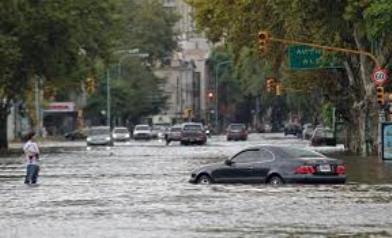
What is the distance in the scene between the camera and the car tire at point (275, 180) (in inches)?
1315

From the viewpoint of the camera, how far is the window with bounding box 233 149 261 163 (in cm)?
3385

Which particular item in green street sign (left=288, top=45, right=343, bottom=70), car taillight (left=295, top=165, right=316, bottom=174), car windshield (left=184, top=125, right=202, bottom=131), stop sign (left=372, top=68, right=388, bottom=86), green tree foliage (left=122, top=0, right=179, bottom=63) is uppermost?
green tree foliage (left=122, top=0, right=179, bottom=63)

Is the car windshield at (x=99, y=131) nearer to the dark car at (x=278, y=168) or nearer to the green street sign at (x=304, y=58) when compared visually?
the green street sign at (x=304, y=58)

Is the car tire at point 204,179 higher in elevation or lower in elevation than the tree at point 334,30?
lower

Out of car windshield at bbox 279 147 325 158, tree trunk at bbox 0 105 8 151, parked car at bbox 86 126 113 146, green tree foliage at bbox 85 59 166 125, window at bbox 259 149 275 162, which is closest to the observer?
car windshield at bbox 279 147 325 158

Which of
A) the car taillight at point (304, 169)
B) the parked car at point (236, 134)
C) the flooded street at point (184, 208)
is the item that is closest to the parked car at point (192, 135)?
the parked car at point (236, 134)

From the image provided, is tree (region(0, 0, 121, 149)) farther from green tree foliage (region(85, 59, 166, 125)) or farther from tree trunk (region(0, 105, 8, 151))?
green tree foliage (region(85, 59, 166, 125))

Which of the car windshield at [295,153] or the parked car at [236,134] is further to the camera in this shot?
the parked car at [236,134]

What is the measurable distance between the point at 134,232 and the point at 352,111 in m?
48.8

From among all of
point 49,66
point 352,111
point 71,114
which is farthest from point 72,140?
point 352,111

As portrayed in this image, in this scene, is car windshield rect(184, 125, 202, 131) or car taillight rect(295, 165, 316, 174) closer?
car taillight rect(295, 165, 316, 174)

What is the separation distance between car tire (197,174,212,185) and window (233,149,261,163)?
111 cm

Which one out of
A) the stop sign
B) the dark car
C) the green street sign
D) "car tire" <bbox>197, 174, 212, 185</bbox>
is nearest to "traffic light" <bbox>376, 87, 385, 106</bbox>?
the stop sign

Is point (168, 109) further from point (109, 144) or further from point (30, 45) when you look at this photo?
point (30, 45)
